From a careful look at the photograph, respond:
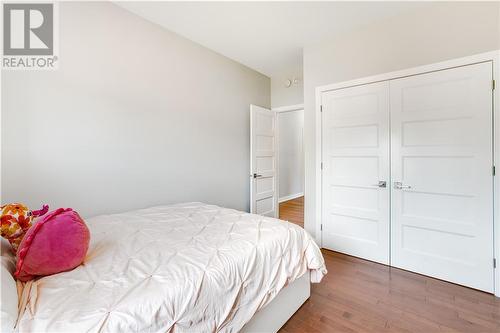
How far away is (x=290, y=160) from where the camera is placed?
21.4 ft

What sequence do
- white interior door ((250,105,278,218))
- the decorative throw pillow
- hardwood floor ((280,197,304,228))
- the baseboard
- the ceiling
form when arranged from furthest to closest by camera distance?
the baseboard, hardwood floor ((280,197,304,228)), white interior door ((250,105,278,218)), the ceiling, the decorative throw pillow

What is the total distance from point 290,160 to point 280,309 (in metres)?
5.18

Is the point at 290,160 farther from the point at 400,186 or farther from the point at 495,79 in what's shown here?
the point at 495,79

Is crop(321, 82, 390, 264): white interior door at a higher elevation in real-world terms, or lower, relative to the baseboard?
higher

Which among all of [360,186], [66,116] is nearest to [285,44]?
[360,186]

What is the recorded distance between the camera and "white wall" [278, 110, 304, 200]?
6.16 meters

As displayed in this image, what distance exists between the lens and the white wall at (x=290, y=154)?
6.16 meters

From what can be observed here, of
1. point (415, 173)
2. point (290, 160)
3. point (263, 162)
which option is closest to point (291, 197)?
point (290, 160)

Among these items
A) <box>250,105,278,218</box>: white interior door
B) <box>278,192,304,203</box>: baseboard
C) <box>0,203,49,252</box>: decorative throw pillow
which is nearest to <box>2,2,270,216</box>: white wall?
<box>250,105,278,218</box>: white interior door

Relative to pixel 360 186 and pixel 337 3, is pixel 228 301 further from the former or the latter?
pixel 337 3

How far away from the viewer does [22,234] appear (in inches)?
46.8

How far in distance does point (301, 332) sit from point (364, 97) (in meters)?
2.46

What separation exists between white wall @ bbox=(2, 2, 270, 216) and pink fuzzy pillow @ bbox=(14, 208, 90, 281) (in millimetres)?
1085

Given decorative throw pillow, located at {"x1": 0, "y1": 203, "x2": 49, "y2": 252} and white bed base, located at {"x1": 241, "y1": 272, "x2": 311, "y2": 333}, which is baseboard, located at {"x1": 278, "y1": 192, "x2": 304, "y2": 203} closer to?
white bed base, located at {"x1": 241, "y1": 272, "x2": 311, "y2": 333}
